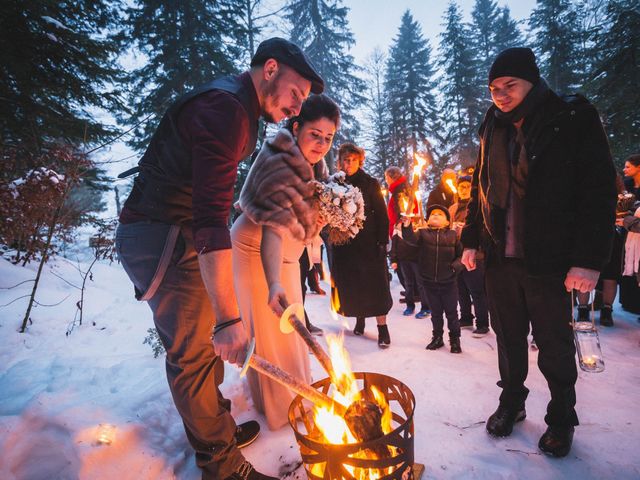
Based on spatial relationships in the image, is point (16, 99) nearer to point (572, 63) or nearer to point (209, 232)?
point (209, 232)

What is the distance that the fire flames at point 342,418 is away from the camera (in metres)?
1.77

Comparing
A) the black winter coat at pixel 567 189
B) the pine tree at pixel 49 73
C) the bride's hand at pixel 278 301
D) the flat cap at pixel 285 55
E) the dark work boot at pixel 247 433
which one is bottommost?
the dark work boot at pixel 247 433

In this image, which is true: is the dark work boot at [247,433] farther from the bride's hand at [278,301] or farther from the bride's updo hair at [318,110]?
the bride's updo hair at [318,110]

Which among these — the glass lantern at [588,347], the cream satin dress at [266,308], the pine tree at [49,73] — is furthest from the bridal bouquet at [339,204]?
the pine tree at [49,73]

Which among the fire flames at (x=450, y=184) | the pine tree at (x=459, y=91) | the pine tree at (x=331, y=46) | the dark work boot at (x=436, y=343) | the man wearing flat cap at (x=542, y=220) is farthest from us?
the pine tree at (x=459, y=91)

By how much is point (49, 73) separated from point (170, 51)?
281 inches

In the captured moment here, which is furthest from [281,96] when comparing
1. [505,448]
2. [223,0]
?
[223,0]

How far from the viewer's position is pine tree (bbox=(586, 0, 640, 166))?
13395mm

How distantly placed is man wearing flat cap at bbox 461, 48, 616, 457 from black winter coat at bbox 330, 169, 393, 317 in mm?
2083

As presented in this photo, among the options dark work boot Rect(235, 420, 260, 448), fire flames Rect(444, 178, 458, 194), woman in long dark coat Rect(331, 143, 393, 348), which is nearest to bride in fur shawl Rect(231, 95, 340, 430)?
dark work boot Rect(235, 420, 260, 448)

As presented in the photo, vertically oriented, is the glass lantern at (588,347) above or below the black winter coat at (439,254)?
below

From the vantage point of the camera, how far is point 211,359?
1974 millimetres

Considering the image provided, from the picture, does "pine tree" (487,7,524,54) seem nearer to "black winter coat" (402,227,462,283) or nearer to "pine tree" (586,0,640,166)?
"pine tree" (586,0,640,166)

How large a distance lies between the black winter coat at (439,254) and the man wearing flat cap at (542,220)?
1.98m
